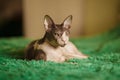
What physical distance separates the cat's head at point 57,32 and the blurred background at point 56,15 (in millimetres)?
2356

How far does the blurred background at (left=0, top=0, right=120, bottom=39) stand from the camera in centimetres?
432

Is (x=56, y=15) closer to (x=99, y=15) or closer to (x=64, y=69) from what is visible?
(x=99, y=15)

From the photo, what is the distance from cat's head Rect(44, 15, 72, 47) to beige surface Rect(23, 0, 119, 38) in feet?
7.84

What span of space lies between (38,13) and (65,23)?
101 inches

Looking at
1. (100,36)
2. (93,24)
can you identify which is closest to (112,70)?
(100,36)

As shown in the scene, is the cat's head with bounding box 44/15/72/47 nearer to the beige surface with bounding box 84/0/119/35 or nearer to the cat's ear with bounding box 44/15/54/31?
the cat's ear with bounding box 44/15/54/31

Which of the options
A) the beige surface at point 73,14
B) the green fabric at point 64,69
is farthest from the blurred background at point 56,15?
the green fabric at point 64,69

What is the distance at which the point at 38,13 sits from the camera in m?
4.47

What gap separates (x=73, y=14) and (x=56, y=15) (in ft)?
0.84

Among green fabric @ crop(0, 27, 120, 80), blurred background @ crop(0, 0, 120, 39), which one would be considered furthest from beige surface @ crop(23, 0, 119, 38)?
green fabric @ crop(0, 27, 120, 80)

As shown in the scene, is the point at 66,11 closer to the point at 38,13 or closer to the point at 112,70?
the point at 38,13

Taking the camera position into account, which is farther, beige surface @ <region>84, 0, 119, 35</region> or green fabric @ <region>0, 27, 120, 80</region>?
beige surface @ <region>84, 0, 119, 35</region>

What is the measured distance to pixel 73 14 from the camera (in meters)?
4.47

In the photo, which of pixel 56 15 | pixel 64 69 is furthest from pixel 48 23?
pixel 56 15
